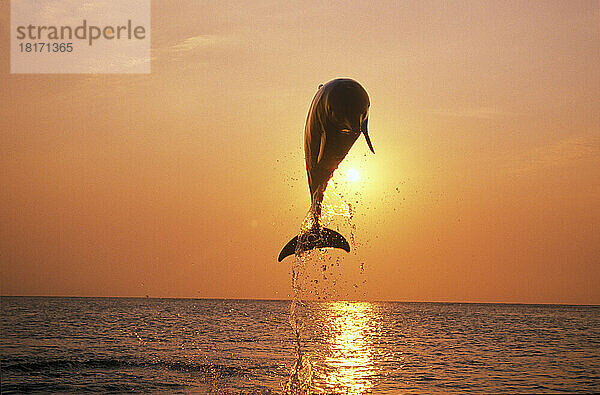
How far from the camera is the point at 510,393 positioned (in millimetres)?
24828

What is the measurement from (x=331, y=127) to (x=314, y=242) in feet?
19.1

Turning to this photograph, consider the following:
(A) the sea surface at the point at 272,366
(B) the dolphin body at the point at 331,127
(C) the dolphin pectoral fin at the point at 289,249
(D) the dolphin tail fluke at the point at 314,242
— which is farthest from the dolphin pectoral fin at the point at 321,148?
(A) the sea surface at the point at 272,366

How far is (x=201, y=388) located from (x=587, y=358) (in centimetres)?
2781

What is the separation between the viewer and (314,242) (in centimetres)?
1697

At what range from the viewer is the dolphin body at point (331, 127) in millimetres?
11133

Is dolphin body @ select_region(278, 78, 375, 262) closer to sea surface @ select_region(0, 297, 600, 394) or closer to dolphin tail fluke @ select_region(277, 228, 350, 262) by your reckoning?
→ dolphin tail fluke @ select_region(277, 228, 350, 262)

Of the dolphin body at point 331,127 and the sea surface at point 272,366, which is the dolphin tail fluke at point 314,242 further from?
the sea surface at point 272,366

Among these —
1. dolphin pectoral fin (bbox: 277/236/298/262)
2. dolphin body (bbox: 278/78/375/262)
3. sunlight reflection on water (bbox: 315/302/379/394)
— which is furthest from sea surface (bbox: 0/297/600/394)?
dolphin body (bbox: 278/78/375/262)

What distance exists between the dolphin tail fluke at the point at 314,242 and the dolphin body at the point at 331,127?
6.08 feet

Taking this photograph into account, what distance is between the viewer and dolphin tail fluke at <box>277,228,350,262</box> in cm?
1692

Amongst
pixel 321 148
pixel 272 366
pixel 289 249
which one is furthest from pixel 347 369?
pixel 321 148

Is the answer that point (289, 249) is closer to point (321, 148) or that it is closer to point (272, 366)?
point (321, 148)

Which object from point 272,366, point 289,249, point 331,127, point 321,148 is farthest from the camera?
point 272,366

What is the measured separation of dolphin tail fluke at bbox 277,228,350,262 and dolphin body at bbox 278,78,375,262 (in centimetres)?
185
